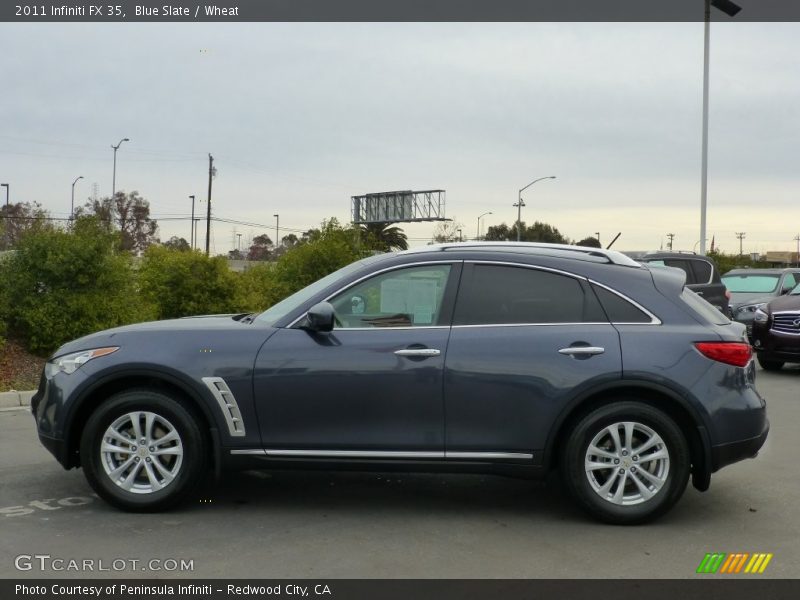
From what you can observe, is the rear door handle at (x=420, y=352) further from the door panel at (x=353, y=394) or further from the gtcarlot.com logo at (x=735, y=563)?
the gtcarlot.com logo at (x=735, y=563)

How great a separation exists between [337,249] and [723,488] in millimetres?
13528

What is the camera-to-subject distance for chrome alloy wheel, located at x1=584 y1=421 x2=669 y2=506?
542 cm

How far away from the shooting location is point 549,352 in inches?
215

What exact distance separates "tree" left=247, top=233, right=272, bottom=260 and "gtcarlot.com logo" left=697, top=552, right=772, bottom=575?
87310 mm

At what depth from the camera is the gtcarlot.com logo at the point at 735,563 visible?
4730 millimetres

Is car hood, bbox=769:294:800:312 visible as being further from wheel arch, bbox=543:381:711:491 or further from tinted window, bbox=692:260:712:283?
wheel arch, bbox=543:381:711:491

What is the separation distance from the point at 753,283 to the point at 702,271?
162 inches

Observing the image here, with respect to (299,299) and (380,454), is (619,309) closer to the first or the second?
(380,454)

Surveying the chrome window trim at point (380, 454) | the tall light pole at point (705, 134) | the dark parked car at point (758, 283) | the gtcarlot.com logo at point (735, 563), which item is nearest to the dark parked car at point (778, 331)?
the dark parked car at point (758, 283)

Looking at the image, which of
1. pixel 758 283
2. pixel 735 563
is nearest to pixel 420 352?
pixel 735 563

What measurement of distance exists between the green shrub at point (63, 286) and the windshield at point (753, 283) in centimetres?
1377

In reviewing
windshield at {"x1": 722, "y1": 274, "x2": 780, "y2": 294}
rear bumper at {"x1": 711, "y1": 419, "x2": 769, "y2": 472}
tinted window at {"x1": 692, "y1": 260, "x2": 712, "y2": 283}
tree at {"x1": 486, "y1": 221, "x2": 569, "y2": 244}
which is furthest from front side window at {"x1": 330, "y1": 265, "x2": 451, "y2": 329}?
tree at {"x1": 486, "y1": 221, "x2": 569, "y2": 244}
